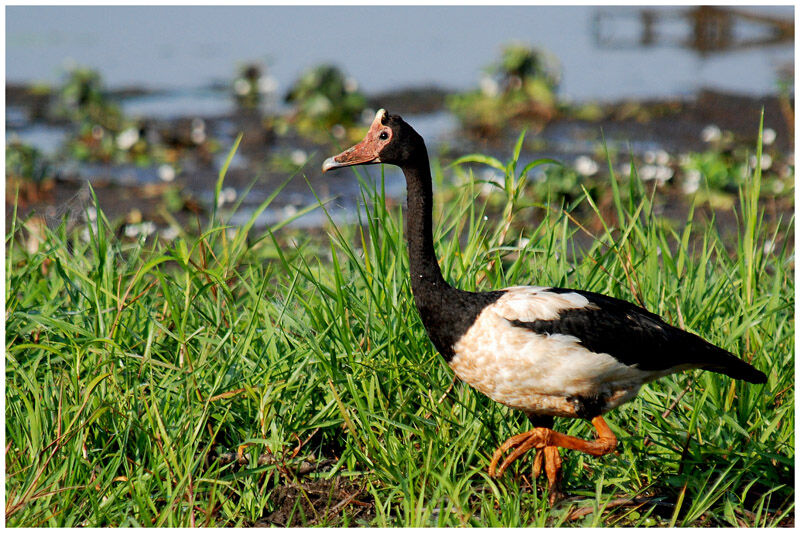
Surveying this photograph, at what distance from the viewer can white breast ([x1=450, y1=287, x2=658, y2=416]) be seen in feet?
9.99

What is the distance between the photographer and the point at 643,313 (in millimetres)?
3312

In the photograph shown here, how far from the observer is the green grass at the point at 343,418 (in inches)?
127

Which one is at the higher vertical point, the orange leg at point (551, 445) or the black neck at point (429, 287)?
the black neck at point (429, 287)

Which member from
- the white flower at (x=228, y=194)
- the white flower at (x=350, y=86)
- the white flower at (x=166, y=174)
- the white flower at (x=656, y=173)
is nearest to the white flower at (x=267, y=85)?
the white flower at (x=350, y=86)

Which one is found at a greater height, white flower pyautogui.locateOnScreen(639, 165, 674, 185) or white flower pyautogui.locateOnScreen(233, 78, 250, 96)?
white flower pyautogui.locateOnScreen(233, 78, 250, 96)

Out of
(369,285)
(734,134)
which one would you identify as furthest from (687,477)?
(734,134)

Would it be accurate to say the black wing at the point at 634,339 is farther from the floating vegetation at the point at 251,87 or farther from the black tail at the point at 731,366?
the floating vegetation at the point at 251,87

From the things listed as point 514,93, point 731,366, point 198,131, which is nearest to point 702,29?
point 514,93

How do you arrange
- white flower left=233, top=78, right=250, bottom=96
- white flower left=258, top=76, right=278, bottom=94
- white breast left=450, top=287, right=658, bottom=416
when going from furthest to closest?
white flower left=233, top=78, right=250, bottom=96 → white flower left=258, top=76, right=278, bottom=94 → white breast left=450, top=287, right=658, bottom=416

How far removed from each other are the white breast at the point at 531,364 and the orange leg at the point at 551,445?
0.29 feet

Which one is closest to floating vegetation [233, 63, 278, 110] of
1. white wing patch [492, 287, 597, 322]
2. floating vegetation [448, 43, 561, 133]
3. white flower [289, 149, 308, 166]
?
white flower [289, 149, 308, 166]

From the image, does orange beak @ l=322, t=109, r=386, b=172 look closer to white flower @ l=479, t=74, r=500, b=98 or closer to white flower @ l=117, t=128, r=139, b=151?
white flower @ l=117, t=128, r=139, b=151

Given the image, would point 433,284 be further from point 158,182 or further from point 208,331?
point 158,182

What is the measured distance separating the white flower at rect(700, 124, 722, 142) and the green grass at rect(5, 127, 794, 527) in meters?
5.50
